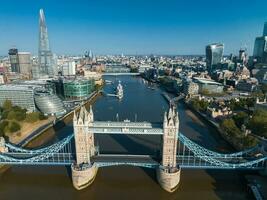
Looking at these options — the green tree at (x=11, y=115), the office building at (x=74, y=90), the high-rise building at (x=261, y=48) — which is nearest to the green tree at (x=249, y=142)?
the green tree at (x=11, y=115)

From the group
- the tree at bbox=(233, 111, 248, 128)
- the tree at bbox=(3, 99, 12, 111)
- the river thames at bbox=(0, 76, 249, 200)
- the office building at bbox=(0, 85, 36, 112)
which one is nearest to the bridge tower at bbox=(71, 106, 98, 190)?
the river thames at bbox=(0, 76, 249, 200)

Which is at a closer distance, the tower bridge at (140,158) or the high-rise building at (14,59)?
the tower bridge at (140,158)

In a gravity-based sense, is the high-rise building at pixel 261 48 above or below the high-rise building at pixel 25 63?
above

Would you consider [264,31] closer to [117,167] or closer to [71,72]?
[71,72]

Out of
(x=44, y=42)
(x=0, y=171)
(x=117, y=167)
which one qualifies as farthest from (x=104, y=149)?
(x=44, y=42)

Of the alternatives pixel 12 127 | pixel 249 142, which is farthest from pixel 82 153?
pixel 249 142

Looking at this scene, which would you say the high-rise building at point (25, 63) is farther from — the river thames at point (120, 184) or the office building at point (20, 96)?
the river thames at point (120, 184)

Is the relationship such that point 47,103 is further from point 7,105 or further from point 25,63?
point 25,63
